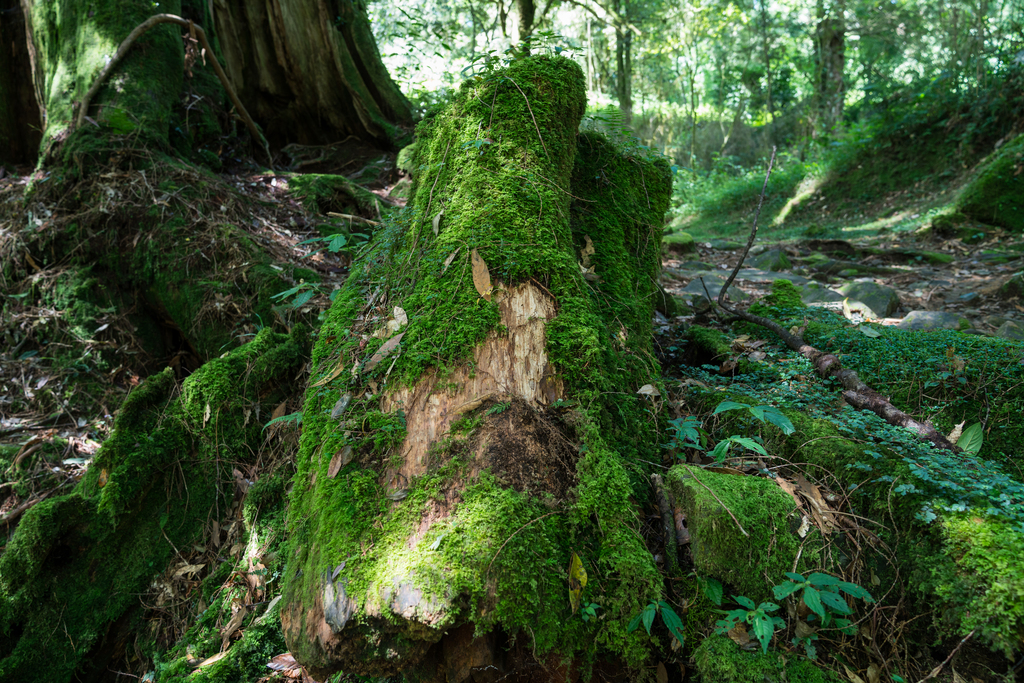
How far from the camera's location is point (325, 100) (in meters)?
7.67

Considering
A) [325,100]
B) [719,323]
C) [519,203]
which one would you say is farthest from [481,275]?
[325,100]

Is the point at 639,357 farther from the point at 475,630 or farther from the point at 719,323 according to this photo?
the point at 719,323

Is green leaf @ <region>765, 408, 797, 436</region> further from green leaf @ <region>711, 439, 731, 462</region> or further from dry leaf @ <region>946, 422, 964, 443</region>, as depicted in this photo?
dry leaf @ <region>946, 422, 964, 443</region>

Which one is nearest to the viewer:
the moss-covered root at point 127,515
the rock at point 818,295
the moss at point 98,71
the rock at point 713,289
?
the moss-covered root at point 127,515

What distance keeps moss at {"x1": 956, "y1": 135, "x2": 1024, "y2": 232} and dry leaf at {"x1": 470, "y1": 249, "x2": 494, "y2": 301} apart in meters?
9.29

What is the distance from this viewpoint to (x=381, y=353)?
2.32 meters

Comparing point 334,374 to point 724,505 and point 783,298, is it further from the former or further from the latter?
Result: point 783,298

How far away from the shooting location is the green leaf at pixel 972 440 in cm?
229

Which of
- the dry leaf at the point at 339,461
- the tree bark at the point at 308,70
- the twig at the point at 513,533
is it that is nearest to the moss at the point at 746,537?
the twig at the point at 513,533

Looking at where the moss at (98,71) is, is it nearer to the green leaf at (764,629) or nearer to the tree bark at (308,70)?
the tree bark at (308,70)

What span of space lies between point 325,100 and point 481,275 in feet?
22.2

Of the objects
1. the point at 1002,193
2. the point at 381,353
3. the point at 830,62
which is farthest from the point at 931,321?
the point at 830,62

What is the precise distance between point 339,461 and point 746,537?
1520 mm

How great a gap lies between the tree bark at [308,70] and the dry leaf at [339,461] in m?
6.73
